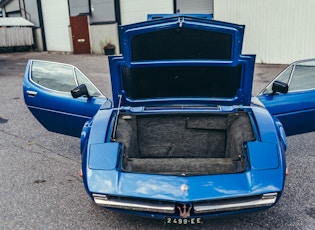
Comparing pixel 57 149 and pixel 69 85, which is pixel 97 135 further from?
pixel 57 149

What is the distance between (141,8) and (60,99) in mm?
13444

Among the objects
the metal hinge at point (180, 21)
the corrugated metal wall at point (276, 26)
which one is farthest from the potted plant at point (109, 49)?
the metal hinge at point (180, 21)

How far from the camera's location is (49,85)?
4.77 m

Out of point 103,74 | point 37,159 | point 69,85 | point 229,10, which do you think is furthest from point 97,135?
point 229,10

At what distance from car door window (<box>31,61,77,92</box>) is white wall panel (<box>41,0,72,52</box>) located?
666 inches

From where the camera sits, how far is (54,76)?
191 inches

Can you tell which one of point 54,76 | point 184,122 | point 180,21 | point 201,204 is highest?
point 180,21

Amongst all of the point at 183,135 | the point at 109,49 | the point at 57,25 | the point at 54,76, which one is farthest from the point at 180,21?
the point at 57,25

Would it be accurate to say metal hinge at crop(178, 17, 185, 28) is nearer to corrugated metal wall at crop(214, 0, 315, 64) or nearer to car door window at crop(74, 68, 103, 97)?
car door window at crop(74, 68, 103, 97)

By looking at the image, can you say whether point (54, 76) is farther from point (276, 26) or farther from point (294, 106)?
point (276, 26)

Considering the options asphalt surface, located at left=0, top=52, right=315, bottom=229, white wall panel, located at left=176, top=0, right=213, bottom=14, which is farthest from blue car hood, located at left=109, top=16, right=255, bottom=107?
white wall panel, located at left=176, top=0, right=213, bottom=14

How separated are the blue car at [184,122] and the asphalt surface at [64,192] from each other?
A: 0.51m

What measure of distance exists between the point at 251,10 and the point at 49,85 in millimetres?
10160

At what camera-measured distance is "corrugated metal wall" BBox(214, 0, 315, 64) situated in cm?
1183
